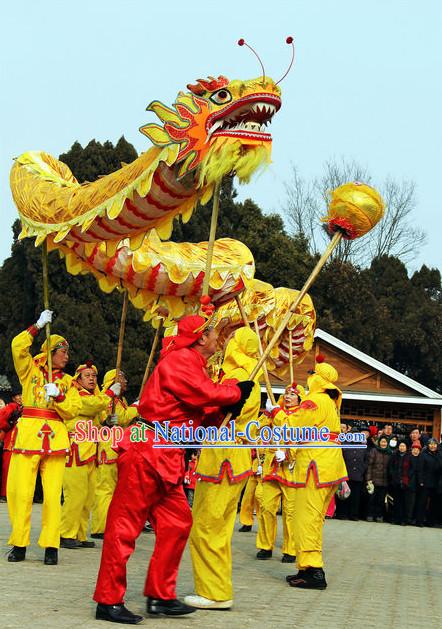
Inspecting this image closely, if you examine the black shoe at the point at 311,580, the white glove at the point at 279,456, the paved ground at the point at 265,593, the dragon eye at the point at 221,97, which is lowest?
the paved ground at the point at 265,593

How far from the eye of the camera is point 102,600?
6.07 m

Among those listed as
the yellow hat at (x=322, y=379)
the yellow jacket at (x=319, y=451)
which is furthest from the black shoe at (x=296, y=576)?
the yellow hat at (x=322, y=379)

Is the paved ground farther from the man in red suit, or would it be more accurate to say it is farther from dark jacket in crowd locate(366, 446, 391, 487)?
dark jacket in crowd locate(366, 446, 391, 487)

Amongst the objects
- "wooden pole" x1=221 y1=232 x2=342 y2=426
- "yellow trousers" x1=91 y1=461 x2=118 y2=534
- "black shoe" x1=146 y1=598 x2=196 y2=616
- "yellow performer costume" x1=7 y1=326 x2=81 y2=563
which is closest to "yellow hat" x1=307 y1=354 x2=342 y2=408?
"wooden pole" x1=221 y1=232 x2=342 y2=426

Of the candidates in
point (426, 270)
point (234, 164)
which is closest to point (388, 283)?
point (426, 270)

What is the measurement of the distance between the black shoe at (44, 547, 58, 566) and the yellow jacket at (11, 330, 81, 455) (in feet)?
2.74

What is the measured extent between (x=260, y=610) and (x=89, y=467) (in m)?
3.95

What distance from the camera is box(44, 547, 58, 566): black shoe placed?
8.43m

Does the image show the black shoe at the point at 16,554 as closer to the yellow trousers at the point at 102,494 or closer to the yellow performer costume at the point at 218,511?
the yellow performer costume at the point at 218,511

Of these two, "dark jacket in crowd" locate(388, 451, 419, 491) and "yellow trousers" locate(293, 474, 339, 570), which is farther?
"dark jacket in crowd" locate(388, 451, 419, 491)

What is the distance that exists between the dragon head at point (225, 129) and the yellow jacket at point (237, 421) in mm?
1355

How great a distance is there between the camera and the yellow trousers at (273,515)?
10.5 m

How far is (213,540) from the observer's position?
697 centimetres

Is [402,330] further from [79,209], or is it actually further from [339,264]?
[79,209]
